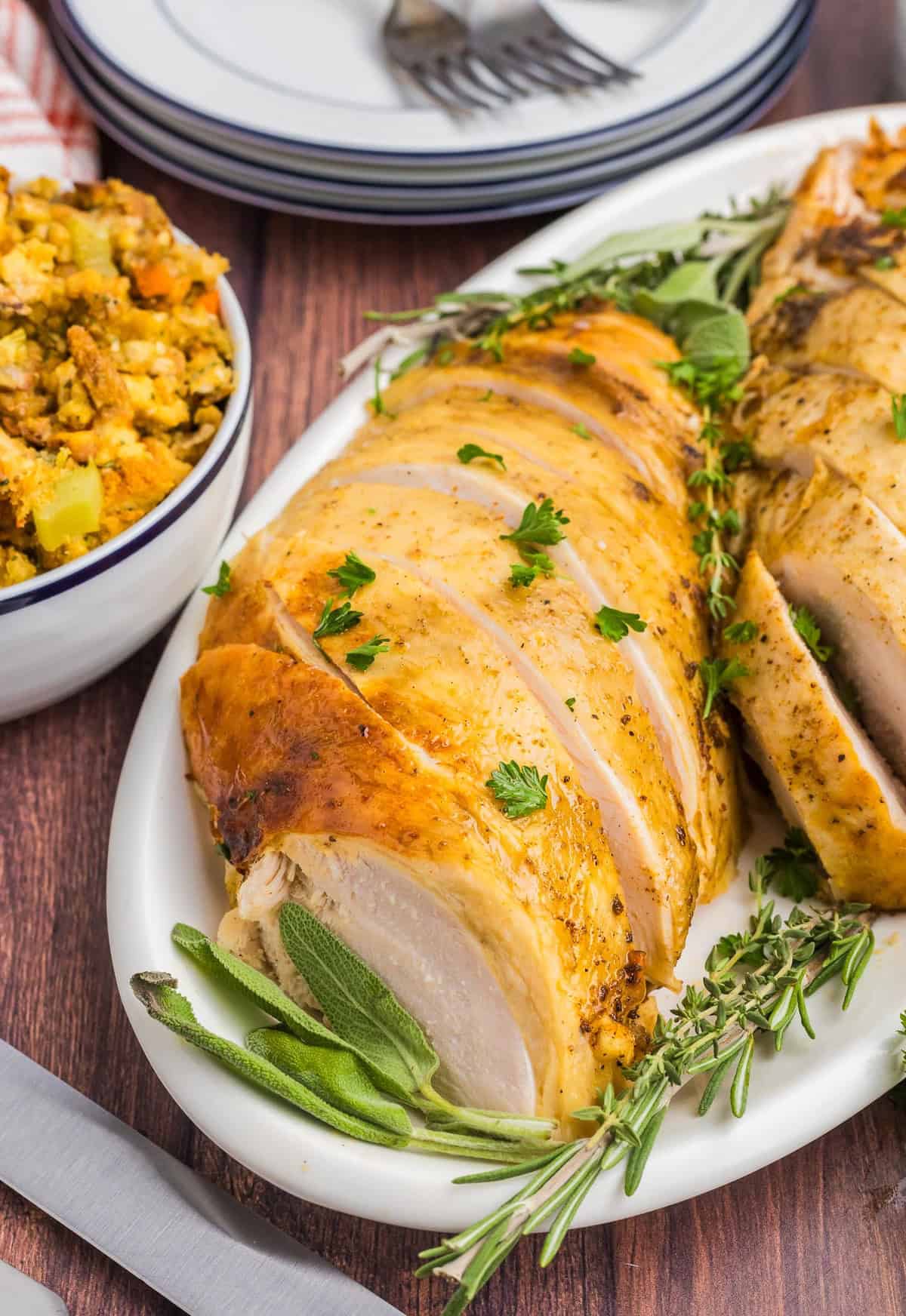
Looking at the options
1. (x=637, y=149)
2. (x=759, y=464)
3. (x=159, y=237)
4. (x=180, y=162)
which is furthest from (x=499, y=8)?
(x=759, y=464)

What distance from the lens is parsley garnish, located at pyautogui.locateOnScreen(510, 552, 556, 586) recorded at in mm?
2084

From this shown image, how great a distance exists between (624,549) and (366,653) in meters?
0.51

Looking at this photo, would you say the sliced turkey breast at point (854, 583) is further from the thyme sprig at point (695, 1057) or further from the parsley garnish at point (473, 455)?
the parsley garnish at point (473, 455)

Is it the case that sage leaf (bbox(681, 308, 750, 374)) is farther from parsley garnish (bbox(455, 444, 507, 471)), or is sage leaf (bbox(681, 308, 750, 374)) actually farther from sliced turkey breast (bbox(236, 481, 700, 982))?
sliced turkey breast (bbox(236, 481, 700, 982))

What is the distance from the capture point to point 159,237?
2.50m

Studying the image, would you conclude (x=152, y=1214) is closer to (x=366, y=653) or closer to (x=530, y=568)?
(x=366, y=653)

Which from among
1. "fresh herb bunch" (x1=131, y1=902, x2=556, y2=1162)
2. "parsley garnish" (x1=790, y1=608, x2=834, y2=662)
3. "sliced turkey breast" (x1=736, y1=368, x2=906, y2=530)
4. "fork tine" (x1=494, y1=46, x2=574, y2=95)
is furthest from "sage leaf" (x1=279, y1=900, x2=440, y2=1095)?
"fork tine" (x1=494, y1=46, x2=574, y2=95)

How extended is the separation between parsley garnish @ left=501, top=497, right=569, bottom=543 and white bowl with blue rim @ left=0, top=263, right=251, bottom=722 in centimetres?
56

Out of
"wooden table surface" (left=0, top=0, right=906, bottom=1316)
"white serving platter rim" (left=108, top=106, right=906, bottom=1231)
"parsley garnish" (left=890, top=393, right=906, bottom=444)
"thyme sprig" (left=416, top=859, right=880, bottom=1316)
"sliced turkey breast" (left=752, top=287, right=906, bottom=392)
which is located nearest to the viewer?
"thyme sprig" (left=416, top=859, right=880, bottom=1316)

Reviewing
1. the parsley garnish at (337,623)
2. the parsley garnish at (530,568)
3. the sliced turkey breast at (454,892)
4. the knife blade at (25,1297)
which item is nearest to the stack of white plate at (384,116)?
the parsley garnish at (530,568)

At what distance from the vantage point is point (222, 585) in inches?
91.0

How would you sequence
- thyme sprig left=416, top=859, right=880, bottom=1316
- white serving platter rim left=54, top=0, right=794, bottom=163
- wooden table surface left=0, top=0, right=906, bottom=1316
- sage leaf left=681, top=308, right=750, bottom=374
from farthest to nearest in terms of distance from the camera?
white serving platter rim left=54, top=0, right=794, bottom=163, sage leaf left=681, top=308, right=750, bottom=374, wooden table surface left=0, top=0, right=906, bottom=1316, thyme sprig left=416, top=859, right=880, bottom=1316

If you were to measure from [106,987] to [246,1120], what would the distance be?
53 centimetres

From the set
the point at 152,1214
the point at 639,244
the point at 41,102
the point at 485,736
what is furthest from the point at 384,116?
the point at 152,1214
